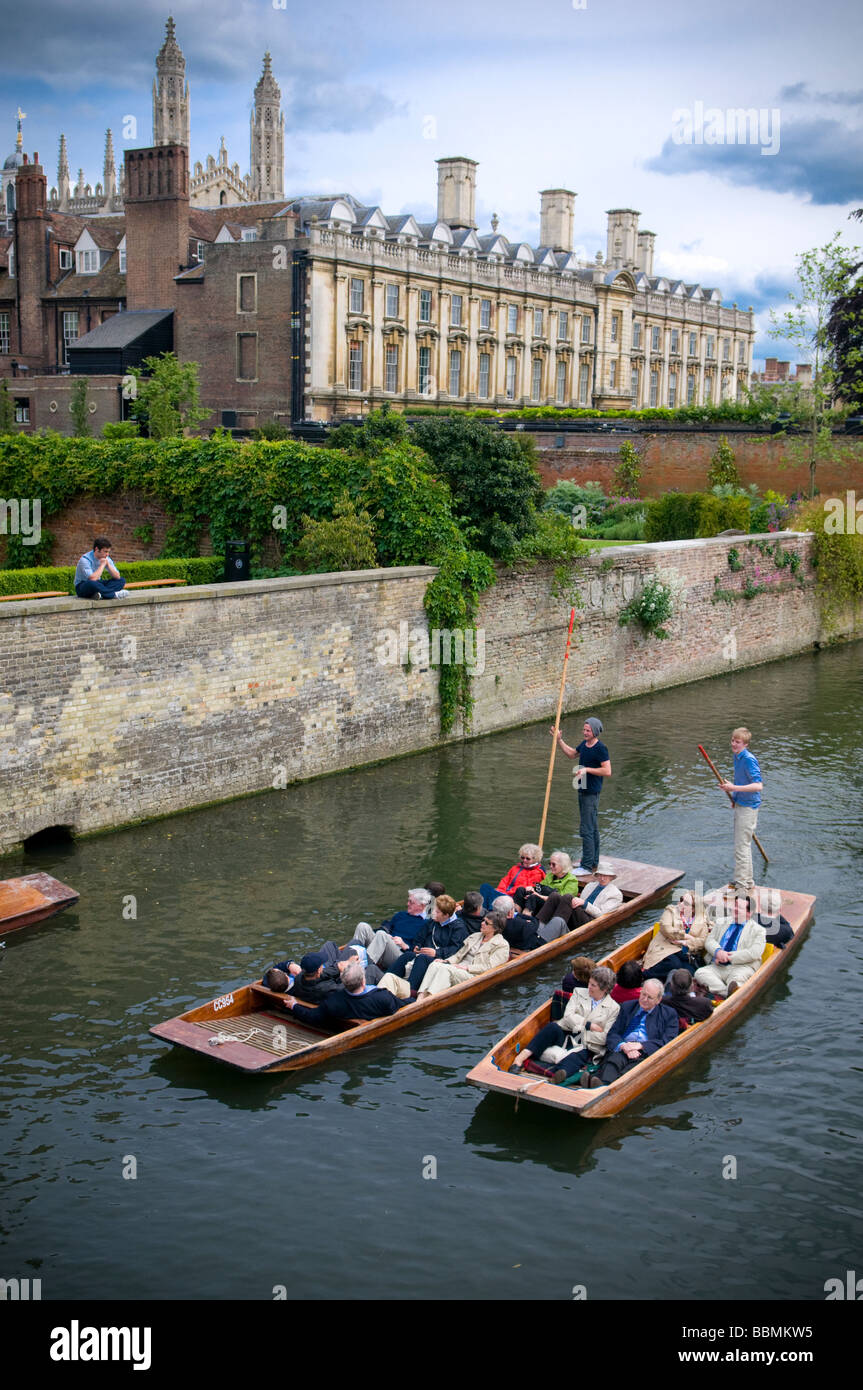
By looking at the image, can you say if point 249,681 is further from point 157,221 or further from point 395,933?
point 157,221

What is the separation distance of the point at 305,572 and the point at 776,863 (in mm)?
9735

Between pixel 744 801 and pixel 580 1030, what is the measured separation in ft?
14.8

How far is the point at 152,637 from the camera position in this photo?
16125 millimetres

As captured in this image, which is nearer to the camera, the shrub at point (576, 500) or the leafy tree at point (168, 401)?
the leafy tree at point (168, 401)

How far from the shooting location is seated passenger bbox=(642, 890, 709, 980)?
11.4 metres

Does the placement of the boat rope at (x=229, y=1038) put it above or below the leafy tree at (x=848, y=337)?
below

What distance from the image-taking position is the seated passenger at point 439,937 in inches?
451

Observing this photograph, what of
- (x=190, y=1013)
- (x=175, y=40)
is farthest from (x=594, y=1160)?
(x=175, y=40)

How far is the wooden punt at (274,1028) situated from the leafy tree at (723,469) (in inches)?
1124

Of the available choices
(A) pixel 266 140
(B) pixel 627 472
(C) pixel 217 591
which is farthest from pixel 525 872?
(A) pixel 266 140

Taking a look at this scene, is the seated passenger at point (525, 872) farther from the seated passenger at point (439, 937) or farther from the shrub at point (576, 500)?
the shrub at point (576, 500)

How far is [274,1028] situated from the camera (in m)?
10.4

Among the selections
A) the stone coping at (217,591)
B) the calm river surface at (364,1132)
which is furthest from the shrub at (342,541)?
the calm river surface at (364,1132)

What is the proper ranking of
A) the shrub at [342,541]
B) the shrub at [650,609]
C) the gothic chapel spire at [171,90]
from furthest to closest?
1. the gothic chapel spire at [171,90]
2. the shrub at [650,609]
3. the shrub at [342,541]
